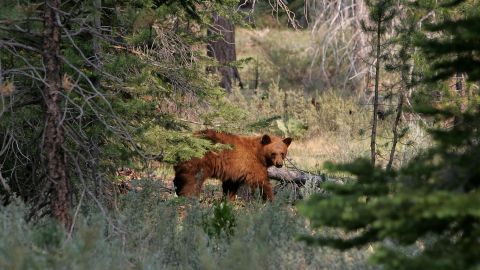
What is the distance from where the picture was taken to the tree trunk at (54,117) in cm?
611

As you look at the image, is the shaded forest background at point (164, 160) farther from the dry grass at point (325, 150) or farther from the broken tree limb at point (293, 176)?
the dry grass at point (325, 150)

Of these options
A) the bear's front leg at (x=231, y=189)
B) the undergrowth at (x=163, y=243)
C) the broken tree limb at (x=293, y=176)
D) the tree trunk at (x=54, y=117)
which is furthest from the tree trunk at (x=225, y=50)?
the tree trunk at (x=54, y=117)

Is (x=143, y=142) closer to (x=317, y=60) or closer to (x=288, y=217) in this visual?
(x=288, y=217)

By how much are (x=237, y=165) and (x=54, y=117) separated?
539 centimetres

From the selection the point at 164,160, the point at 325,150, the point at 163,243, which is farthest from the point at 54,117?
the point at 325,150

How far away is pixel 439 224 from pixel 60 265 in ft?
7.73

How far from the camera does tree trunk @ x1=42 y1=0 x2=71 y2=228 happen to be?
20.1ft

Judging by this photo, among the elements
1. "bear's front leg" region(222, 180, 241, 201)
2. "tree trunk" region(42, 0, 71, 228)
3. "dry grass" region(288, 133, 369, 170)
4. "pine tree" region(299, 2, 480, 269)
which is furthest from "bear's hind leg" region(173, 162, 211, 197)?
"pine tree" region(299, 2, 480, 269)

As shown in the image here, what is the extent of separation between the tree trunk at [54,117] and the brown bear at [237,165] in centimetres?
448

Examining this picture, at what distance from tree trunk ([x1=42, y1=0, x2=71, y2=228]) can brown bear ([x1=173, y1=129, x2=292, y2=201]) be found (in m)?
4.48

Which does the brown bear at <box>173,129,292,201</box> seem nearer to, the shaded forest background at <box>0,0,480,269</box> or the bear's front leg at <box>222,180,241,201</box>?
the bear's front leg at <box>222,180,241,201</box>

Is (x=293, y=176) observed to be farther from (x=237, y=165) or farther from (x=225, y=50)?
(x=225, y=50)

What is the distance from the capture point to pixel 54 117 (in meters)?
6.11

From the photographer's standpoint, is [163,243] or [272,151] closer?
[163,243]
